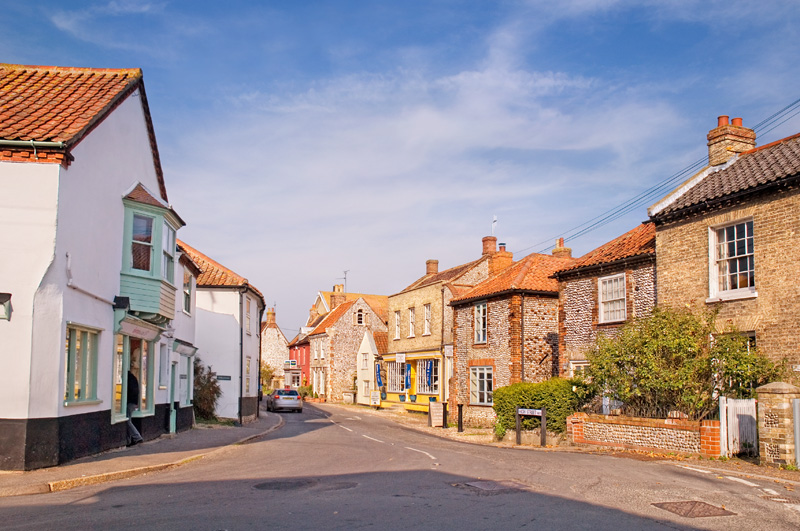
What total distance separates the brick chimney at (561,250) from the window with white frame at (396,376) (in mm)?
12226

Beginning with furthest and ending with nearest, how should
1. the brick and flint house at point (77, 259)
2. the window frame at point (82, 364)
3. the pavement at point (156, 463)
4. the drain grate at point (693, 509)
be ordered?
the window frame at point (82, 364) → the brick and flint house at point (77, 259) → the pavement at point (156, 463) → the drain grate at point (693, 509)

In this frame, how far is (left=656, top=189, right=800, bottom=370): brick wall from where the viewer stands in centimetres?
1745

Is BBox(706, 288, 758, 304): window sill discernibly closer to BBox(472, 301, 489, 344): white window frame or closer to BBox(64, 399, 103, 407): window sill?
BBox(472, 301, 489, 344): white window frame

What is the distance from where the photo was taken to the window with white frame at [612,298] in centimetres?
2422

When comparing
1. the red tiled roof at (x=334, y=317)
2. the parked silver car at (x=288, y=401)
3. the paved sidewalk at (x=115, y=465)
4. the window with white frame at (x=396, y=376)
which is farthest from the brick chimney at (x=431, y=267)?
the paved sidewalk at (x=115, y=465)

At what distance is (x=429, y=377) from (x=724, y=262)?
21.8 m

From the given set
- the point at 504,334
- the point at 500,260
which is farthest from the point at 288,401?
the point at 504,334

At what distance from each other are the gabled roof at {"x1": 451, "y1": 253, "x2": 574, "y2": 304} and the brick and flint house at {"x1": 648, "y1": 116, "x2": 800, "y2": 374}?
27.0 ft

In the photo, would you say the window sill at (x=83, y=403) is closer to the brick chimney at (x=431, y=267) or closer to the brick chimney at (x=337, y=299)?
the brick chimney at (x=431, y=267)

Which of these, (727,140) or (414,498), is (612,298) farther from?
(414,498)

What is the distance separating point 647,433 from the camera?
58.7 feet

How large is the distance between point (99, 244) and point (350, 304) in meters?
43.6

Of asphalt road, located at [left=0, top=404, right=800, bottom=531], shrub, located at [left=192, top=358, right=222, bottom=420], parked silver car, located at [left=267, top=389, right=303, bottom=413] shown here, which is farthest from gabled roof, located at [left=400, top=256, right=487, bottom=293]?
asphalt road, located at [left=0, top=404, right=800, bottom=531]

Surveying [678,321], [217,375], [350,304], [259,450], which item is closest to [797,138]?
[678,321]
